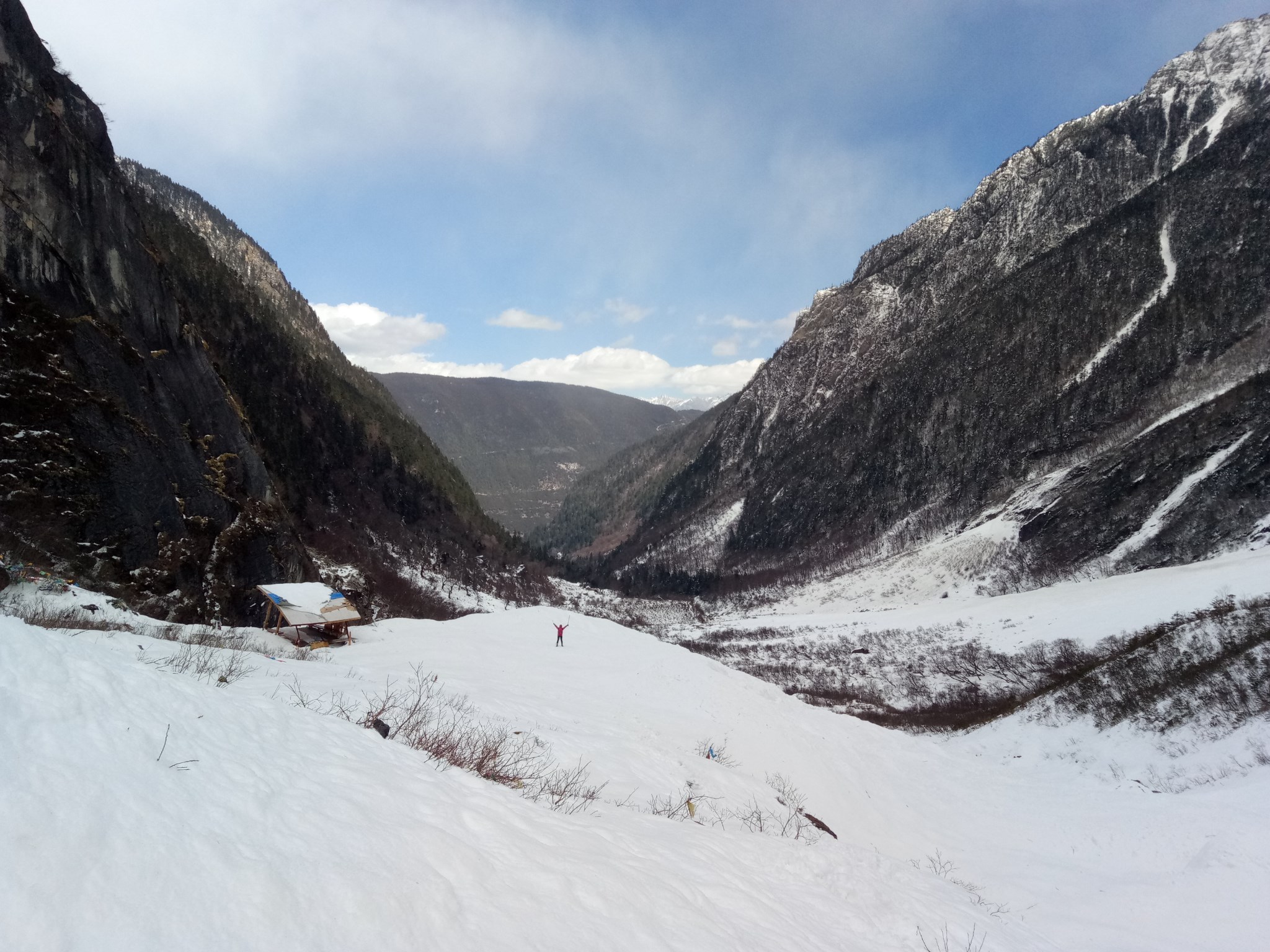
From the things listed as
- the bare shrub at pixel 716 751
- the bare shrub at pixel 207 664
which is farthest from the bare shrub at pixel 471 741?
the bare shrub at pixel 716 751

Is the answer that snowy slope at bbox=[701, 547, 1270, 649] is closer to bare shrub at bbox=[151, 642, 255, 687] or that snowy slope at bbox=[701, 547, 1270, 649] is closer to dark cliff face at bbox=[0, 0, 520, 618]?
bare shrub at bbox=[151, 642, 255, 687]

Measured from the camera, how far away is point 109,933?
2684mm

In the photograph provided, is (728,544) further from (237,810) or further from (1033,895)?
(237,810)

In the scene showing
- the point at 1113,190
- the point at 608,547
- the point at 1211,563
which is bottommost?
the point at 608,547

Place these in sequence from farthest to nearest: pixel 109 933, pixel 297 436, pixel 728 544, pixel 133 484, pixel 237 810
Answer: pixel 728 544, pixel 297 436, pixel 133 484, pixel 237 810, pixel 109 933

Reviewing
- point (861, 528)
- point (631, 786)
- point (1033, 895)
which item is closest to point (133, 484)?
point (631, 786)

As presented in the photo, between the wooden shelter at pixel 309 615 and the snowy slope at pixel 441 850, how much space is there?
24.1 ft

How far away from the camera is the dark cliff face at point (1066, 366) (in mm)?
61938

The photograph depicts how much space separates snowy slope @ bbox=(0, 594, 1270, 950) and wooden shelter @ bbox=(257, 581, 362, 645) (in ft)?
24.1

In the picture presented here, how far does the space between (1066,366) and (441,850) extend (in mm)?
110084

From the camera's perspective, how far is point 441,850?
14.7ft

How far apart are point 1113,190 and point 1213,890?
130175 millimetres

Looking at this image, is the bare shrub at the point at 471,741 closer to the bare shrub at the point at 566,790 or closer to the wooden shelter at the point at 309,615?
the bare shrub at the point at 566,790

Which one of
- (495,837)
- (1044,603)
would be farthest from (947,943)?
(1044,603)
